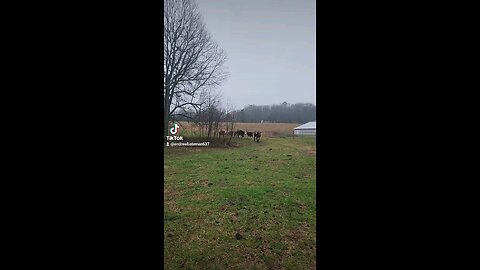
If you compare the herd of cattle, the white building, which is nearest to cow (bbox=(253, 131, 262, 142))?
the herd of cattle

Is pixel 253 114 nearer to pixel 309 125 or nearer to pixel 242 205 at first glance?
pixel 309 125

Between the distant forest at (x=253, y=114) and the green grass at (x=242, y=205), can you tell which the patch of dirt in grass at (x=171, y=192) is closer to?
the green grass at (x=242, y=205)

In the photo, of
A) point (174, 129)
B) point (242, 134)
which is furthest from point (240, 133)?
point (174, 129)

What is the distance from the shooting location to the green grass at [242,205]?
184 cm

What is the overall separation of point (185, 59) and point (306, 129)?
→ 41.9 inches

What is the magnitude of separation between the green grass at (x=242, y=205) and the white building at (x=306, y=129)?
49 mm

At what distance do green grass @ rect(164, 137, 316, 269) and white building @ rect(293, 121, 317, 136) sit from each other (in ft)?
0.16

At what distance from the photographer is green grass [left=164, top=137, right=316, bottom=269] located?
1.84m

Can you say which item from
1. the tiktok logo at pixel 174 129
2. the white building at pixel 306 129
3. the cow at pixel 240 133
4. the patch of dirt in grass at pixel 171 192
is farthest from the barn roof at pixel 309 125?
the patch of dirt in grass at pixel 171 192
